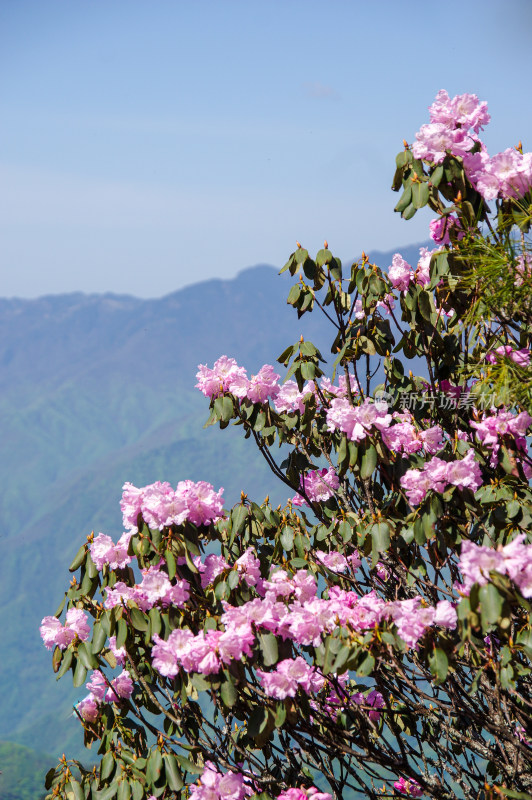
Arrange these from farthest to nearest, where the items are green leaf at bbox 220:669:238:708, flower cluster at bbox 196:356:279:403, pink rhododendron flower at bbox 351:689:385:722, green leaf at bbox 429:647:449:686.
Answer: pink rhododendron flower at bbox 351:689:385:722 < flower cluster at bbox 196:356:279:403 < green leaf at bbox 220:669:238:708 < green leaf at bbox 429:647:449:686

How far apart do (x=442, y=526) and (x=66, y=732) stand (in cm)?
10769

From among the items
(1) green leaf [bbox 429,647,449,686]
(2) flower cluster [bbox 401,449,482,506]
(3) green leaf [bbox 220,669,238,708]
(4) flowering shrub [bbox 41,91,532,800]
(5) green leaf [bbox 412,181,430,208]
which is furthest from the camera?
(5) green leaf [bbox 412,181,430,208]

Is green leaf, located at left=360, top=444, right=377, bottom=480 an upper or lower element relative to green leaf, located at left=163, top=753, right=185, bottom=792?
upper

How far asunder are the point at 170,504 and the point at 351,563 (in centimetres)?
130

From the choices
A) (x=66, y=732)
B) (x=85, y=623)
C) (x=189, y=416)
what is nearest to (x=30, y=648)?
(x=66, y=732)

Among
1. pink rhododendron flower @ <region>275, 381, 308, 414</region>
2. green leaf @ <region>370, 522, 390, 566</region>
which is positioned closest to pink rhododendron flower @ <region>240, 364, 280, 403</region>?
pink rhododendron flower @ <region>275, 381, 308, 414</region>

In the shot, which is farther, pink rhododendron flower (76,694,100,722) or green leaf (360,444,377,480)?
pink rhododendron flower (76,694,100,722)

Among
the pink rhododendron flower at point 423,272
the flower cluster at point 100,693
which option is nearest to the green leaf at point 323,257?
the pink rhododendron flower at point 423,272

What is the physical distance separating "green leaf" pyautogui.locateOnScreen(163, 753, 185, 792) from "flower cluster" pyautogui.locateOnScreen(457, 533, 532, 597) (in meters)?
1.38

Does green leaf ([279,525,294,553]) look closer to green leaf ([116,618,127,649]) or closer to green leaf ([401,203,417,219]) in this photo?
green leaf ([116,618,127,649])

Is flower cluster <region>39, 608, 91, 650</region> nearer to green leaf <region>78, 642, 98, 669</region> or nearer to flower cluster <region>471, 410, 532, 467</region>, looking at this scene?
green leaf <region>78, 642, 98, 669</region>

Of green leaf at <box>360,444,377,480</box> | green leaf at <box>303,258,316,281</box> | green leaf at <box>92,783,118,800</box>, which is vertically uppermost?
green leaf at <box>303,258,316,281</box>

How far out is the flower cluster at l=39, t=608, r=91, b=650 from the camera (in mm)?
3236

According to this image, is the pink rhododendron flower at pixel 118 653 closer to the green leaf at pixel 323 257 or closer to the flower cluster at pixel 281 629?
the flower cluster at pixel 281 629
